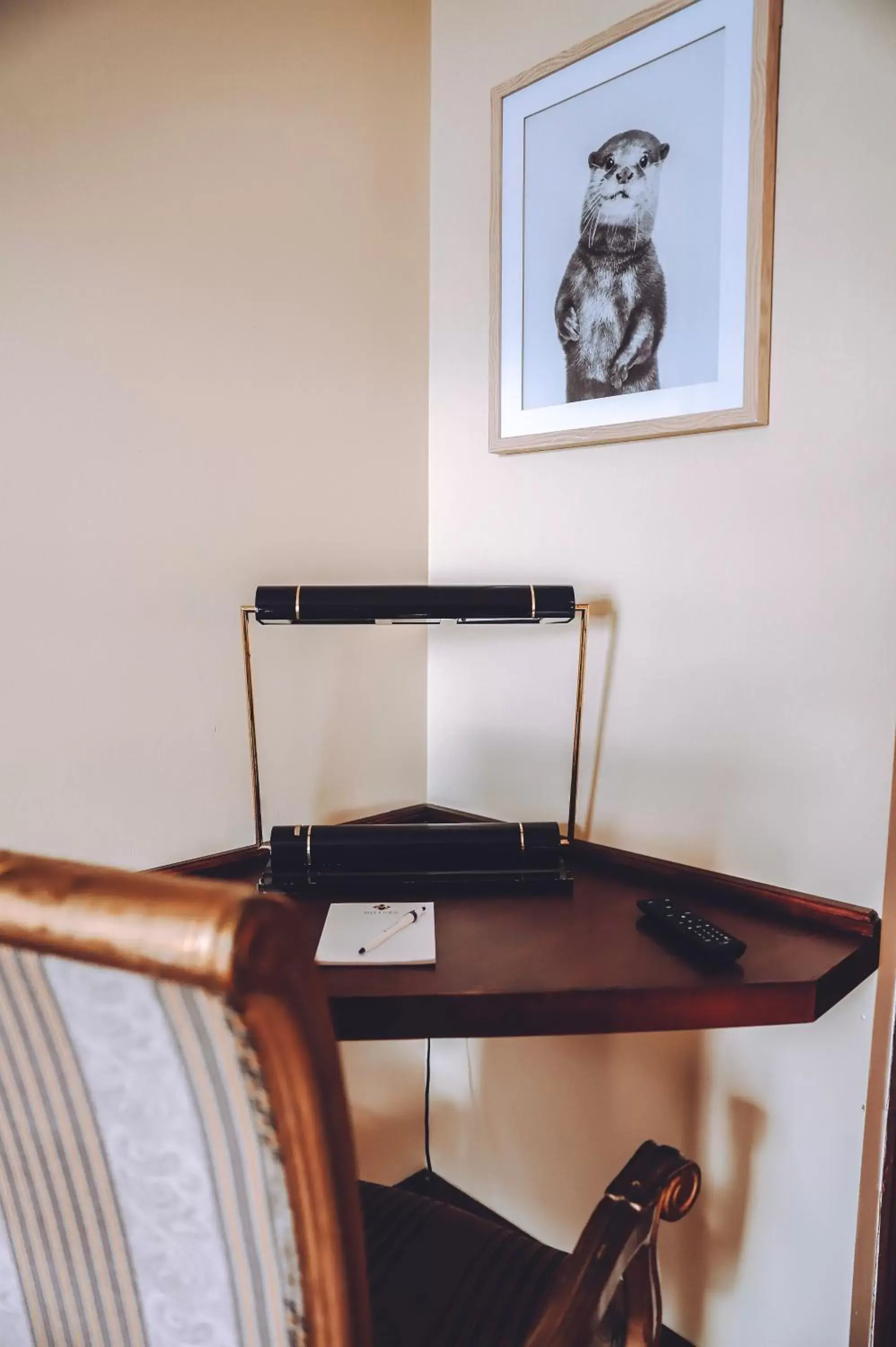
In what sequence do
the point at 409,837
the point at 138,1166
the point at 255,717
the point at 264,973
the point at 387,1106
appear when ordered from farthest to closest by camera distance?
the point at 387,1106, the point at 255,717, the point at 409,837, the point at 138,1166, the point at 264,973

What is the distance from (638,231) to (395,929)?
100cm

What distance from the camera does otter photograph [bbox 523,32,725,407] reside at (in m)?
1.15

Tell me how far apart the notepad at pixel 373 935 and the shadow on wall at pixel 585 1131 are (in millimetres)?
502

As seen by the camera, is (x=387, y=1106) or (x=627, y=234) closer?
(x=627, y=234)

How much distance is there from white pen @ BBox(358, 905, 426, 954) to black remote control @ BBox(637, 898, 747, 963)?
0.91 ft

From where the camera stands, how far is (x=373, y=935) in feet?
3.28

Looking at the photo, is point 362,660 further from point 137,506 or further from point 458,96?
point 458,96

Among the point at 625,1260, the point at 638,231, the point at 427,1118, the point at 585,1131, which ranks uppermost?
the point at 638,231

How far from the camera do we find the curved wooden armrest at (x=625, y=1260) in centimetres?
67

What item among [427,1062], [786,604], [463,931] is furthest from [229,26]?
[427,1062]

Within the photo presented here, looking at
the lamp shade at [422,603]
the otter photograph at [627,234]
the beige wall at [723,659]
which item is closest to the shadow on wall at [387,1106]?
the beige wall at [723,659]

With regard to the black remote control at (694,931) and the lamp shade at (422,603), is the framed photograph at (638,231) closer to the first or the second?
the lamp shade at (422,603)

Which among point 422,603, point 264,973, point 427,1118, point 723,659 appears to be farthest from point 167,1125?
point 427,1118

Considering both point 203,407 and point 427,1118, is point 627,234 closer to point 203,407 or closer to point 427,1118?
point 203,407
